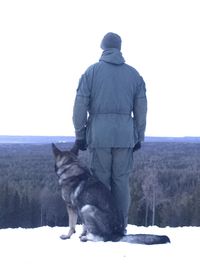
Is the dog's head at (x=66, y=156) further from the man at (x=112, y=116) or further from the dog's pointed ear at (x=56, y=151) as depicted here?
the man at (x=112, y=116)

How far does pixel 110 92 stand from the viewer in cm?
634

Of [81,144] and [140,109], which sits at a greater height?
[140,109]

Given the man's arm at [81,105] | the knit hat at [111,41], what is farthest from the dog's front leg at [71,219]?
the knit hat at [111,41]

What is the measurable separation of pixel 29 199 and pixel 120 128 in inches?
2181

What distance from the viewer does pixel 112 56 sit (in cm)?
644

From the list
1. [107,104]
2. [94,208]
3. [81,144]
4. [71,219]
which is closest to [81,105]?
[107,104]


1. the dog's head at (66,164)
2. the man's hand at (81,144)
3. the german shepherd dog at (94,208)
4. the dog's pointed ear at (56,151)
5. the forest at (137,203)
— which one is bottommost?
the forest at (137,203)

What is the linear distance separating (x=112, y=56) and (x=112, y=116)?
2.59 feet

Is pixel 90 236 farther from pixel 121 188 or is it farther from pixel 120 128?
pixel 120 128

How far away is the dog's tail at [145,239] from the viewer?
6090 mm

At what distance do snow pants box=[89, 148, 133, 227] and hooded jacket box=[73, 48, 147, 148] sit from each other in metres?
0.13

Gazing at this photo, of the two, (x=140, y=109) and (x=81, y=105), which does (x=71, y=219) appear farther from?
(x=140, y=109)

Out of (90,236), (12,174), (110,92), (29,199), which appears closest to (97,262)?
(90,236)

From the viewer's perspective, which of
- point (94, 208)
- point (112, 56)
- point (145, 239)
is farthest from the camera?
point (112, 56)
